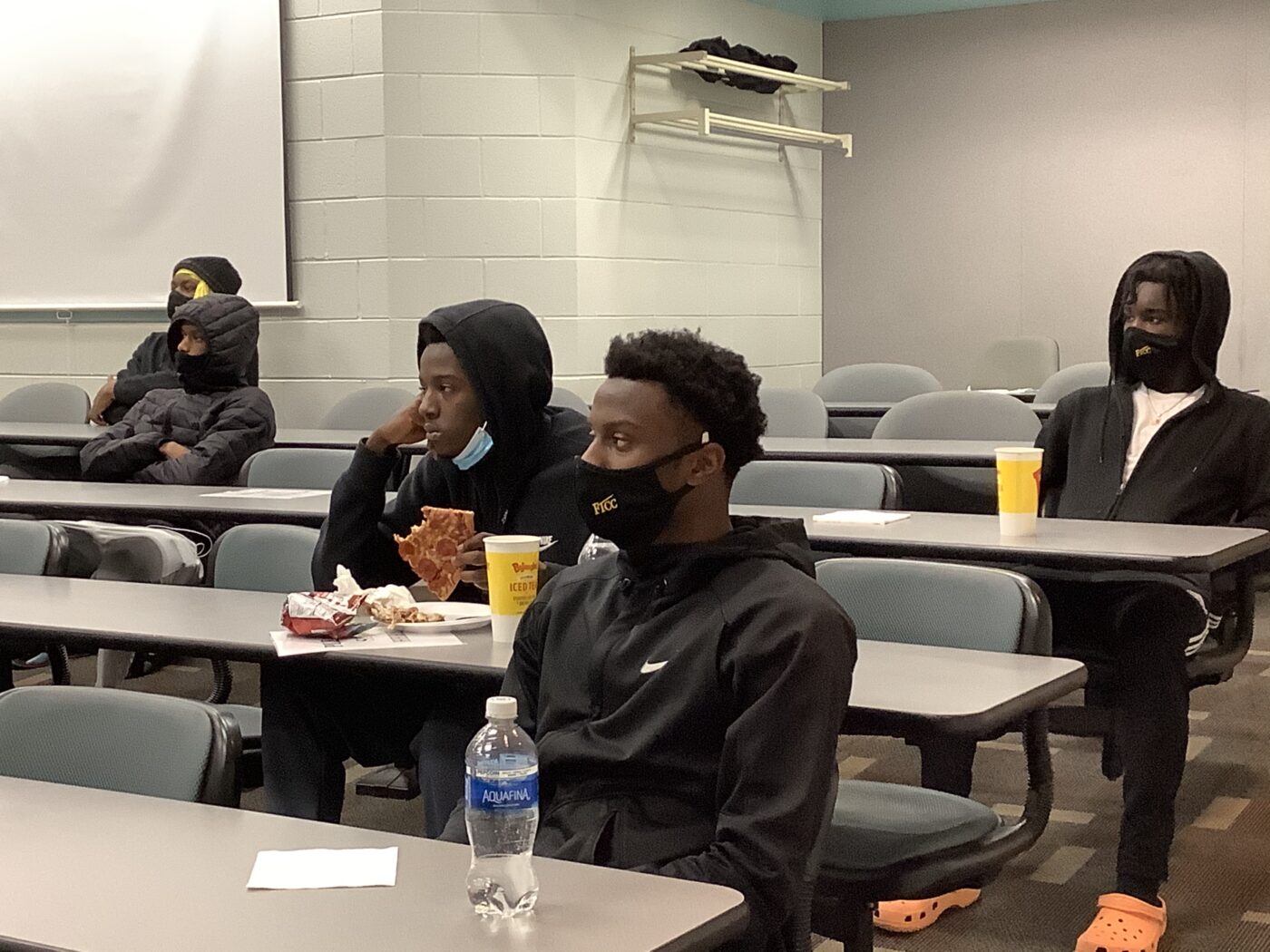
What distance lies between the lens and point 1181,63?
314 inches

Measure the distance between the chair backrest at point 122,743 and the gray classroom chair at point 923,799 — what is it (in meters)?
0.76

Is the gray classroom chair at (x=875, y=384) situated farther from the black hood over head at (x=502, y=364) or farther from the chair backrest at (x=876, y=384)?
the black hood over head at (x=502, y=364)

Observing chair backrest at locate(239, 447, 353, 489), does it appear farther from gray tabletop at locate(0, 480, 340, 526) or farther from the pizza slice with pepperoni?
the pizza slice with pepperoni

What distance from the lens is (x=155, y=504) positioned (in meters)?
4.26

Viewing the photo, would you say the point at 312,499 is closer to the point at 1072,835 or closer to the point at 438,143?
the point at 1072,835

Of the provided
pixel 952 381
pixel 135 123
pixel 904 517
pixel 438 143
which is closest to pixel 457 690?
pixel 904 517

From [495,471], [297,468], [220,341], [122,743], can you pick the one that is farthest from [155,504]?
[122,743]

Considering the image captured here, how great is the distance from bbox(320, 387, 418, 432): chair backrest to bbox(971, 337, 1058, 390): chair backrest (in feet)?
11.1

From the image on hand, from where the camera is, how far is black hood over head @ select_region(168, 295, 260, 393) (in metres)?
5.30

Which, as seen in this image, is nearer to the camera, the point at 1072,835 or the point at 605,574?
the point at 605,574

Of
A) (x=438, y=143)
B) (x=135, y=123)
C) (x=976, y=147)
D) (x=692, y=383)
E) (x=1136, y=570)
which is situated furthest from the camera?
(x=976, y=147)

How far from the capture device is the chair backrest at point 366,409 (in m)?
6.14

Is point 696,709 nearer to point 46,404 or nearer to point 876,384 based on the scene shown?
point 876,384

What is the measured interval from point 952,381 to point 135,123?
13.9 feet
